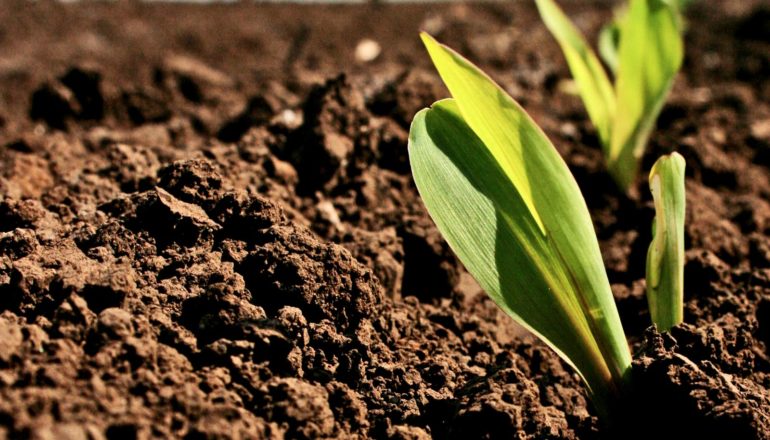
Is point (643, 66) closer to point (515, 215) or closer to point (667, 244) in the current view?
point (667, 244)

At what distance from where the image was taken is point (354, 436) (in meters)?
1.38

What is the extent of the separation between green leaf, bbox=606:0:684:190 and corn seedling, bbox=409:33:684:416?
915 mm

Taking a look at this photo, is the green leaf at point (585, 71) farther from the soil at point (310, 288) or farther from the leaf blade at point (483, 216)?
the leaf blade at point (483, 216)

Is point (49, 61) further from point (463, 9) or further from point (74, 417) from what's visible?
point (74, 417)

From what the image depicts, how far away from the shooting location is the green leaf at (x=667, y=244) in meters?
1.52

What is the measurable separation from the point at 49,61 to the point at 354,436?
134 inches

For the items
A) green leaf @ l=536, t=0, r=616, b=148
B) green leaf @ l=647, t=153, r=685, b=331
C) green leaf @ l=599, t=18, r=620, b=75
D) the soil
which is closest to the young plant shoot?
green leaf @ l=536, t=0, r=616, b=148

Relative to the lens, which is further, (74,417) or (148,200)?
(148,200)

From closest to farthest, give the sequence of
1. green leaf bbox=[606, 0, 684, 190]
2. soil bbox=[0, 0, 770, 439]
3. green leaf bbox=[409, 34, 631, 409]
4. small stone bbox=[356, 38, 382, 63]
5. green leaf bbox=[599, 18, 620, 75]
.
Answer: soil bbox=[0, 0, 770, 439] < green leaf bbox=[409, 34, 631, 409] < green leaf bbox=[606, 0, 684, 190] < green leaf bbox=[599, 18, 620, 75] < small stone bbox=[356, 38, 382, 63]

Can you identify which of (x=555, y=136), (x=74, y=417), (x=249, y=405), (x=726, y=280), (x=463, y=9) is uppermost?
(x=463, y=9)

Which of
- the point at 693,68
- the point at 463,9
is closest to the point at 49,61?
the point at 463,9

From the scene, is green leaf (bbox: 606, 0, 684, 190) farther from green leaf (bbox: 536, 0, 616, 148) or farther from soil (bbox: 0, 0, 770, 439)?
soil (bbox: 0, 0, 770, 439)

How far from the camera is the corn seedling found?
1.45m

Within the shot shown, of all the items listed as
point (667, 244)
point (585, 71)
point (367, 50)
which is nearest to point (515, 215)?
point (667, 244)
